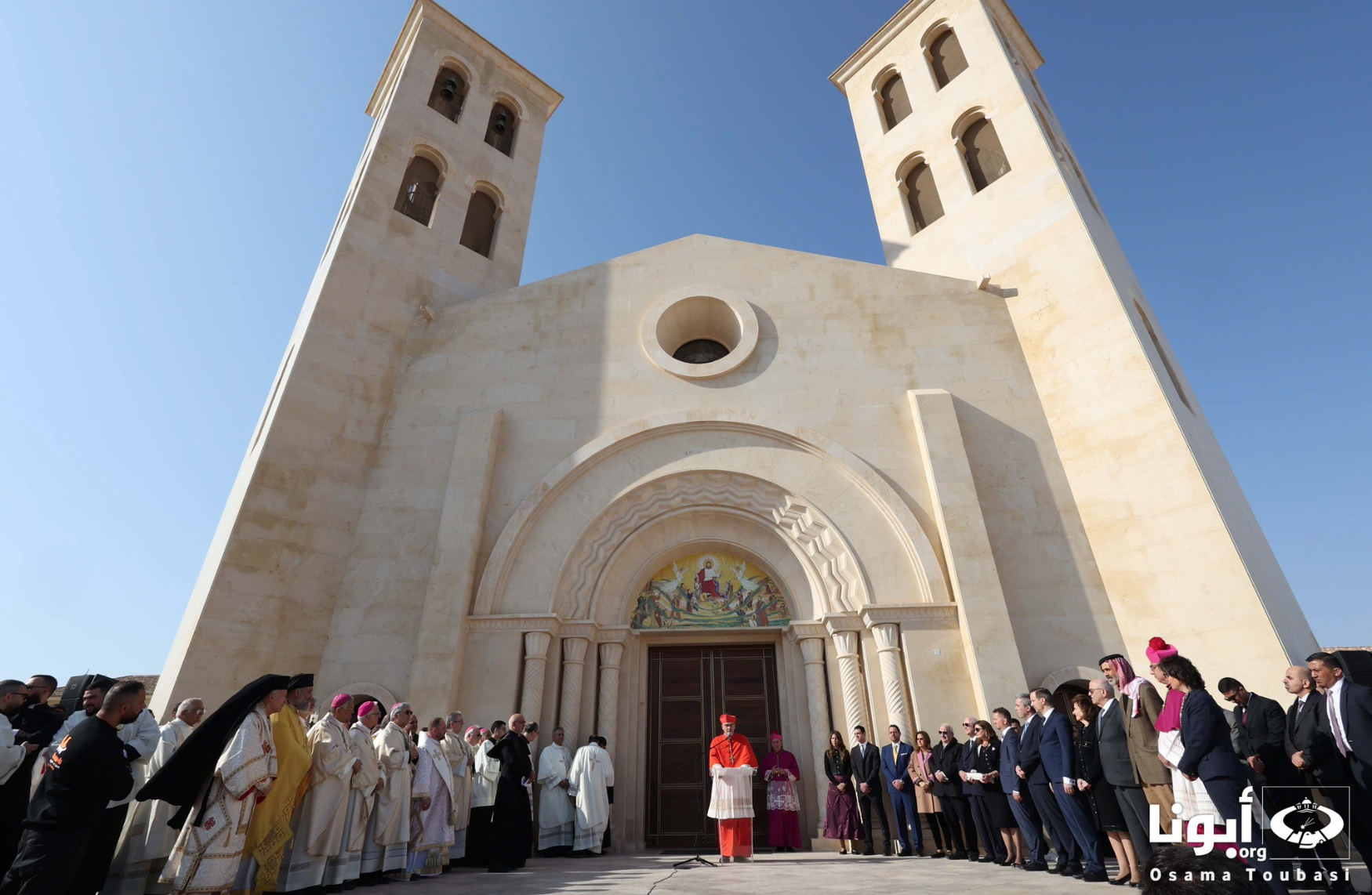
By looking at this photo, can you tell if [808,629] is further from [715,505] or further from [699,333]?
[699,333]

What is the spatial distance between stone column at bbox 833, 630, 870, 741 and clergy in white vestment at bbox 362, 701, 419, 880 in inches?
189

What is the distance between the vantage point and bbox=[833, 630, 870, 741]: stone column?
7.98m

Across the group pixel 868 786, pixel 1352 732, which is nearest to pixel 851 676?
pixel 868 786

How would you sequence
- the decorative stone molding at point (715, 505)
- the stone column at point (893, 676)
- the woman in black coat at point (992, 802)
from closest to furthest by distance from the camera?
the woman in black coat at point (992, 802), the stone column at point (893, 676), the decorative stone molding at point (715, 505)

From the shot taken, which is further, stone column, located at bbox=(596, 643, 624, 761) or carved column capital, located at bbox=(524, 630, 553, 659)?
stone column, located at bbox=(596, 643, 624, 761)

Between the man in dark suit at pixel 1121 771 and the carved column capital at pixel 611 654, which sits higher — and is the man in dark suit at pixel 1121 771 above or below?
below

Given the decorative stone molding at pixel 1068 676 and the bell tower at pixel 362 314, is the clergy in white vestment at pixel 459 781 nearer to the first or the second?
the bell tower at pixel 362 314

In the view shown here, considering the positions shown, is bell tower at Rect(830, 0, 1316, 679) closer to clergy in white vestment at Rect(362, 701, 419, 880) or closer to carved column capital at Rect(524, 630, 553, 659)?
carved column capital at Rect(524, 630, 553, 659)

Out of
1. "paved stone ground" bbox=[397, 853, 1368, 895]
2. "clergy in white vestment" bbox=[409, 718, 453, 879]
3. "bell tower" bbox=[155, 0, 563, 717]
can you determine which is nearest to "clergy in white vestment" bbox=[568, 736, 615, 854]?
"paved stone ground" bbox=[397, 853, 1368, 895]

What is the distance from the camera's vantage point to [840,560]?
8617 millimetres

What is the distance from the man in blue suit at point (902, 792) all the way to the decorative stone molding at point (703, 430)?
5.73 feet

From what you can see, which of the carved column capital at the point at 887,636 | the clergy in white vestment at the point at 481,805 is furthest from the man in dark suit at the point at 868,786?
the clergy in white vestment at the point at 481,805

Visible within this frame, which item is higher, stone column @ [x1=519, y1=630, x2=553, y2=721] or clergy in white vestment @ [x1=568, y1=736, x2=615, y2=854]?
stone column @ [x1=519, y1=630, x2=553, y2=721]

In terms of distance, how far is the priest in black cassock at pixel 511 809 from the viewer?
609 cm
